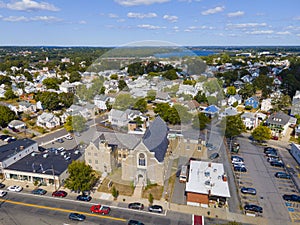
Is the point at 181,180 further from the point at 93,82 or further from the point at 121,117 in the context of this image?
the point at 93,82

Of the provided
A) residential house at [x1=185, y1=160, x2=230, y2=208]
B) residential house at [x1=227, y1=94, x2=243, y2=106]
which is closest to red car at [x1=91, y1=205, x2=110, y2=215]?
residential house at [x1=185, y1=160, x2=230, y2=208]

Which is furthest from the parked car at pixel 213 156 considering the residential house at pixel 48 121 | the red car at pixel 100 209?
the residential house at pixel 48 121

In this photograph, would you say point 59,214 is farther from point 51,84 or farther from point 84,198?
point 51,84

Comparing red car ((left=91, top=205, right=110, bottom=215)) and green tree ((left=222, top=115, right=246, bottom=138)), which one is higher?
green tree ((left=222, top=115, right=246, bottom=138))

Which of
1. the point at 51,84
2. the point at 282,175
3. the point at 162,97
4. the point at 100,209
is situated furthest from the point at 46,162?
the point at 51,84

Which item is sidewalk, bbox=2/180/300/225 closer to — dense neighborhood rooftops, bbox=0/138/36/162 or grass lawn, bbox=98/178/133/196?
grass lawn, bbox=98/178/133/196

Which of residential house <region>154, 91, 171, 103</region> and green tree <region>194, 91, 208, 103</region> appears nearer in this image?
green tree <region>194, 91, 208, 103</region>
